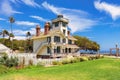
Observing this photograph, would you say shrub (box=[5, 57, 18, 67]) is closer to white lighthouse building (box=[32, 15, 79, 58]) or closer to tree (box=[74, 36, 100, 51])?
white lighthouse building (box=[32, 15, 79, 58])

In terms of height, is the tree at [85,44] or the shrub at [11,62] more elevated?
the tree at [85,44]

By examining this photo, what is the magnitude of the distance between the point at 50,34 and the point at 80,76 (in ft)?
116

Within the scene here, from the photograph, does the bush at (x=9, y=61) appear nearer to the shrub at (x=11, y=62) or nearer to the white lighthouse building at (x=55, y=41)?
the shrub at (x=11, y=62)

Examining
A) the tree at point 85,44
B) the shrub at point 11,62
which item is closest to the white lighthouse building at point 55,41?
the shrub at point 11,62

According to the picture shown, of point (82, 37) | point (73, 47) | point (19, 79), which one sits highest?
point (82, 37)

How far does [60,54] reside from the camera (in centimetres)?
5312

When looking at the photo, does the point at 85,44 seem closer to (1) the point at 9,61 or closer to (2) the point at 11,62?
(2) the point at 11,62

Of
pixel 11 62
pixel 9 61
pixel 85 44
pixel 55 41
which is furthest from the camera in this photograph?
pixel 85 44

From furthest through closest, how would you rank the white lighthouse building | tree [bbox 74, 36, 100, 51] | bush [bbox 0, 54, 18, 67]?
tree [bbox 74, 36, 100, 51]
the white lighthouse building
bush [bbox 0, 54, 18, 67]

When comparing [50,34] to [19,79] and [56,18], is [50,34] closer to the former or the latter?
[56,18]

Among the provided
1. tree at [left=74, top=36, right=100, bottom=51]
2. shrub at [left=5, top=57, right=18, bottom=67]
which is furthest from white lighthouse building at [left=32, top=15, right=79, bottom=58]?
tree at [left=74, top=36, right=100, bottom=51]

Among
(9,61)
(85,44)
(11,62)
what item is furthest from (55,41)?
(85,44)

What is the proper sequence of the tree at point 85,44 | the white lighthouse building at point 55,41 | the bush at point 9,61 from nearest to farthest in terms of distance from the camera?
the bush at point 9,61 < the white lighthouse building at point 55,41 < the tree at point 85,44

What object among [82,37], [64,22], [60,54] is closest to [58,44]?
[60,54]
